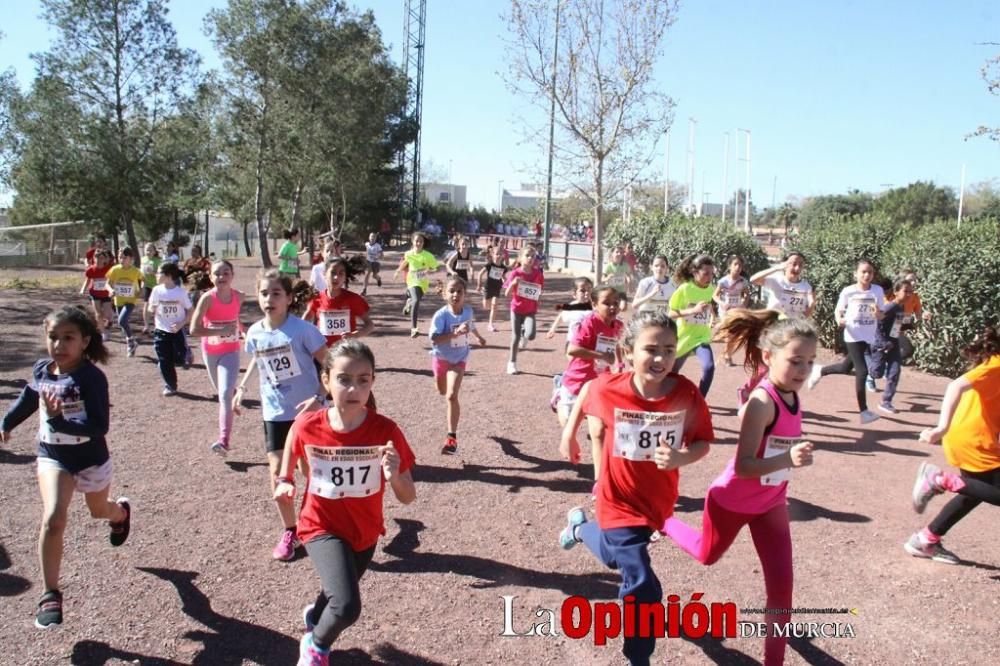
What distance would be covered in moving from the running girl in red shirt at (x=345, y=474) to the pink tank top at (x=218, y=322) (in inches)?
147

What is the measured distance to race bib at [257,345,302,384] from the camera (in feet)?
16.2

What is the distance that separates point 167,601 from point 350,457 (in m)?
1.80

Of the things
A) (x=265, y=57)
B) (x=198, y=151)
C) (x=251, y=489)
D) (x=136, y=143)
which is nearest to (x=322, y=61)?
(x=265, y=57)

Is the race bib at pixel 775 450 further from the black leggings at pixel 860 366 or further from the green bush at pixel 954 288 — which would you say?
the green bush at pixel 954 288

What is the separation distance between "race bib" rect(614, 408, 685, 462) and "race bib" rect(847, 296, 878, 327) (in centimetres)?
623

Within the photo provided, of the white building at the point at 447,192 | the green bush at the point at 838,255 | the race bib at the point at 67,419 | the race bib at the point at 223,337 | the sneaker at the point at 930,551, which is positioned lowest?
the sneaker at the point at 930,551

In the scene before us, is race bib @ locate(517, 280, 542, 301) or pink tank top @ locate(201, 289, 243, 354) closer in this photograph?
pink tank top @ locate(201, 289, 243, 354)

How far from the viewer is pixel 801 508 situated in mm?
6051

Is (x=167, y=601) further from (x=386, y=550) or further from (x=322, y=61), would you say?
(x=322, y=61)

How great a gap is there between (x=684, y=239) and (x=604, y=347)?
15586 mm

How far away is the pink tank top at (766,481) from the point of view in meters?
3.60

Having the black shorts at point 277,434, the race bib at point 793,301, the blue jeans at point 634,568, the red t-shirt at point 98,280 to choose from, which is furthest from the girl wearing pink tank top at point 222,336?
the red t-shirt at point 98,280

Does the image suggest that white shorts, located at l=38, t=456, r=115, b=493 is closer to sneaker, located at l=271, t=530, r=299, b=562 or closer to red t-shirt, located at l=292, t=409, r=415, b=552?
sneaker, located at l=271, t=530, r=299, b=562

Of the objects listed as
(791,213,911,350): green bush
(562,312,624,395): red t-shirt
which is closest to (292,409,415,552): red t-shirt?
(562,312,624,395): red t-shirt
